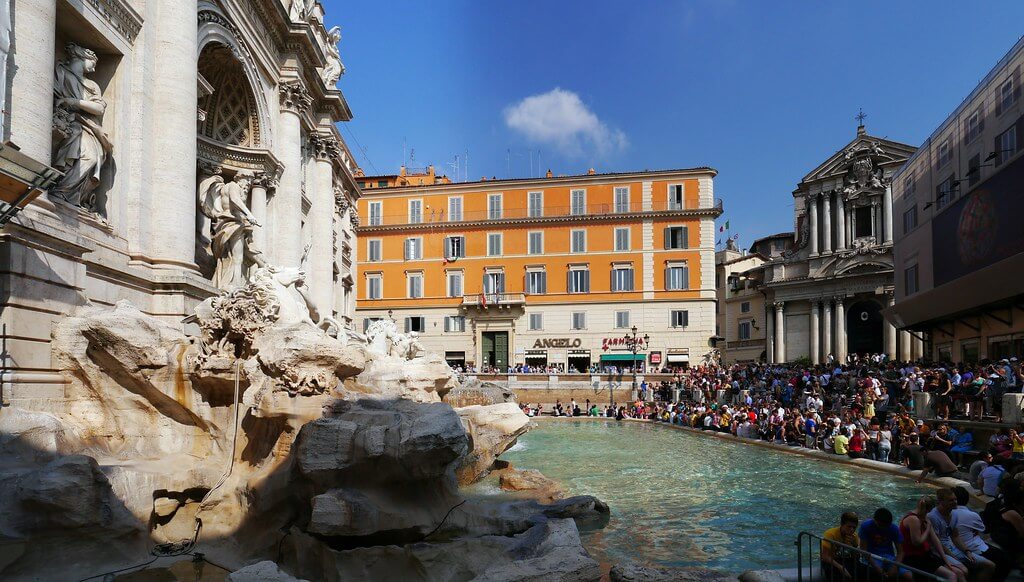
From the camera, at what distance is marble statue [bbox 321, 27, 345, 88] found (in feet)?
81.0

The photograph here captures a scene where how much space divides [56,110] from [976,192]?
2373cm

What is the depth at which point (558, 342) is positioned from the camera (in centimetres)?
4109

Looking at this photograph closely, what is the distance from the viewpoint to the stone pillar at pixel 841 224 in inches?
1534

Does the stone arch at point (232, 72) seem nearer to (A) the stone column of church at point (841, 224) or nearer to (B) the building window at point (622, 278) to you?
(B) the building window at point (622, 278)

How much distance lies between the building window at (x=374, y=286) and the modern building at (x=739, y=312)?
21821 millimetres

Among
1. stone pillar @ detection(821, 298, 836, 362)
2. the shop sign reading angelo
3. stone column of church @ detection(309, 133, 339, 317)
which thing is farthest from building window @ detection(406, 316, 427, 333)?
stone pillar @ detection(821, 298, 836, 362)

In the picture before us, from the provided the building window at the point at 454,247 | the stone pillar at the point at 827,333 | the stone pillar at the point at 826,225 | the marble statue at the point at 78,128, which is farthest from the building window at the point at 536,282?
the marble statue at the point at 78,128

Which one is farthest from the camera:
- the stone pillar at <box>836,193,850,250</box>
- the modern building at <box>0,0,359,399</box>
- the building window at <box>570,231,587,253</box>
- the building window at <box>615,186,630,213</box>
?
the building window at <box>570,231,587,253</box>

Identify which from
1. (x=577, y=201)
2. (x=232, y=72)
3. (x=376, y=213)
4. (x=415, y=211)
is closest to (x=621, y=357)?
(x=577, y=201)

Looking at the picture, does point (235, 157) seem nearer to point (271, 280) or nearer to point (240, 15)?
point (240, 15)

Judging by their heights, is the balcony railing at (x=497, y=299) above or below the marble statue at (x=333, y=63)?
below

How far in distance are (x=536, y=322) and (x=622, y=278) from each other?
5.87 meters

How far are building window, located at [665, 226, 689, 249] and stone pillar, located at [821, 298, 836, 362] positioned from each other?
334 inches

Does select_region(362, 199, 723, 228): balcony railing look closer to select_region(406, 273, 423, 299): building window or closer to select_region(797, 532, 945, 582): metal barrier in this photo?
select_region(406, 273, 423, 299): building window
